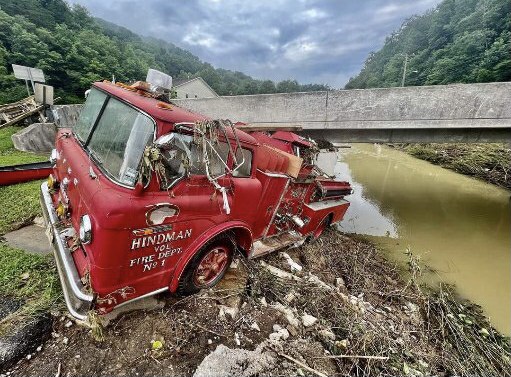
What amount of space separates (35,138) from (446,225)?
13.8 m

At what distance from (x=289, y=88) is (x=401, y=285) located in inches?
3484

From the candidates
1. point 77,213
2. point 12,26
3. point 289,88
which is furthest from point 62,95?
point 289,88

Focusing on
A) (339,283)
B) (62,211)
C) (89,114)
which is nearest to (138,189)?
(62,211)

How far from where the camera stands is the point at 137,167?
246 cm

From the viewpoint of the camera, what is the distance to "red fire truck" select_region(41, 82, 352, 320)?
7.72 ft

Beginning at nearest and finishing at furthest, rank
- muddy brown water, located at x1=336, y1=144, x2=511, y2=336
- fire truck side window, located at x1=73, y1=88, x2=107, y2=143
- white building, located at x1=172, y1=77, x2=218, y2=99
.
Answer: fire truck side window, located at x1=73, y1=88, x2=107, y2=143
muddy brown water, located at x1=336, y1=144, x2=511, y2=336
white building, located at x1=172, y1=77, x2=218, y2=99

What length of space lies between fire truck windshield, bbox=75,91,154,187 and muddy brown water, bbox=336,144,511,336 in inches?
242

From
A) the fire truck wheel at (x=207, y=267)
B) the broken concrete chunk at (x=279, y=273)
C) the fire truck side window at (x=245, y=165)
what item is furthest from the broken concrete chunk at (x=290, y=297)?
the fire truck side window at (x=245, y=165)

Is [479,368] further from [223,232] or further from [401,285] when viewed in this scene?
[223,232]

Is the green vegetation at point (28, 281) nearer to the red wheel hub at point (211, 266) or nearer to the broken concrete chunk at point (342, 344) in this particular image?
the red wheel hub at point (211, 266)

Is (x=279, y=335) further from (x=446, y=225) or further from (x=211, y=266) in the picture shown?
(x=446, y=225)

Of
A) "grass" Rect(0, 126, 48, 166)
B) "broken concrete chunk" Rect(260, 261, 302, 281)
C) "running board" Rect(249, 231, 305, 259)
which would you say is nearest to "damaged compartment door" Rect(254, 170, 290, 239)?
"running board" Rect(249, 231, 305, 259)

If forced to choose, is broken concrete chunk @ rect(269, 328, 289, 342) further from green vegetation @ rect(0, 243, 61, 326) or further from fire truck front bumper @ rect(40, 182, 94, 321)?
green vegetation @ rect(0, 243, 61, 326)

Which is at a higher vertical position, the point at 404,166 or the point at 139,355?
the point at 139,355
